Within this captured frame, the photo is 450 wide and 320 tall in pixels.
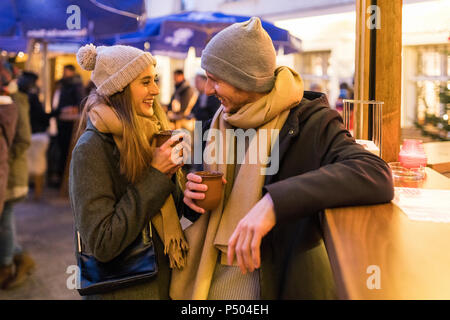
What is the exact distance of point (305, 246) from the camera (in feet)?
4.99

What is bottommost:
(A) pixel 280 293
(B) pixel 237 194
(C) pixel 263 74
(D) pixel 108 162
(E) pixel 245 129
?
(A) pixel 280 293

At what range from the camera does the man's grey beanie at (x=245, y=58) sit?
1.66m

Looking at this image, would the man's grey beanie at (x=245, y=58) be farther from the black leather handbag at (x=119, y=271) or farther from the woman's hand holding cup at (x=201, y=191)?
the black leather handbag at (x=119, y=271)

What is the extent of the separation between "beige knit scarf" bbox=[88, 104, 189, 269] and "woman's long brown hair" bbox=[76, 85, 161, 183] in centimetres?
4

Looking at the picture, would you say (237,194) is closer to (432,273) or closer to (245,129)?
(245,129)

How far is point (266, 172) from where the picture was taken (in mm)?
1598

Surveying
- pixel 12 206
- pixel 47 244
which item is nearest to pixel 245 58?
pixel 12 206

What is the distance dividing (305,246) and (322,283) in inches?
5.6

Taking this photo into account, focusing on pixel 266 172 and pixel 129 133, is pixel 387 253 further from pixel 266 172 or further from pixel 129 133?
pixel 129 133

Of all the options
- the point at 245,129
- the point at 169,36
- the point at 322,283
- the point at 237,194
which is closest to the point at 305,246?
the point at 322,283

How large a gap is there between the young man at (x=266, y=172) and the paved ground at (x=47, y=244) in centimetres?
243

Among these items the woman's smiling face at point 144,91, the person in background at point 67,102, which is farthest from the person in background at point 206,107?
the woman's smiling face at point 144,91

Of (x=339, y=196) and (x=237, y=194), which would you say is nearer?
(x=339, y=196)

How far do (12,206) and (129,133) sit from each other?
2.81 metres
